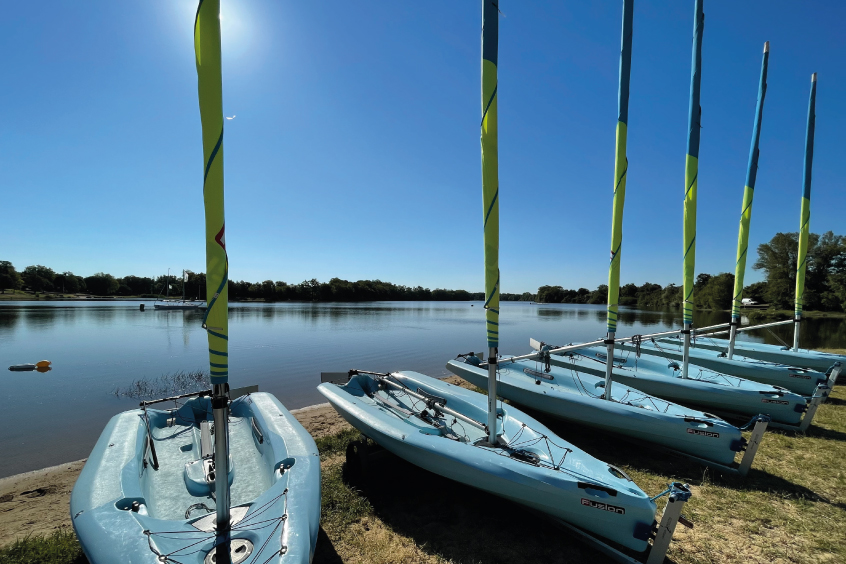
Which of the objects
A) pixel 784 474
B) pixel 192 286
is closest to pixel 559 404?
pixel 784 474

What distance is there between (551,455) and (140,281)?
123033mm

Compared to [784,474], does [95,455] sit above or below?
above

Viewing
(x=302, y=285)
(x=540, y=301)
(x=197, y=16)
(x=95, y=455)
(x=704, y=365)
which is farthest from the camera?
(x=540, y=301)

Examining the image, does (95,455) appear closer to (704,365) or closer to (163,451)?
(163,451)

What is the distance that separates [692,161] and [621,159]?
80.4 inches

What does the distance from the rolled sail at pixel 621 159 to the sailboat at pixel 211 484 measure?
4561 millimetres

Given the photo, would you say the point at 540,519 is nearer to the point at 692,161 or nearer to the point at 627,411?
the point at 627,411

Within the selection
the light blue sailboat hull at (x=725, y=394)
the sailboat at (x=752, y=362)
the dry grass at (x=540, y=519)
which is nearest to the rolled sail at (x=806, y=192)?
the sailboat at (x=752, y=362)

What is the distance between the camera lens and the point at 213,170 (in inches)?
84.3

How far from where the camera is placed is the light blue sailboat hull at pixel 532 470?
310 centimetres

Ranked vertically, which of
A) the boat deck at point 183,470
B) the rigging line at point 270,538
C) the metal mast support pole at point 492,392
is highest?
the metal mast support pole at point 492,392

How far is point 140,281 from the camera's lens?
98500 millimetres

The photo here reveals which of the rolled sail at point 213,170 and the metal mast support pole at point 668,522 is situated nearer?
the rolled sail at point 213,170

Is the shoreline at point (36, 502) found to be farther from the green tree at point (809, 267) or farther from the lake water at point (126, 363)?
the green tree at point (809, 267)
